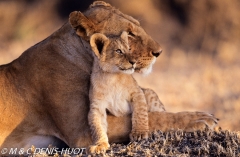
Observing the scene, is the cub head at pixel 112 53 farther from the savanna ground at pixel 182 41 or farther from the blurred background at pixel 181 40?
the blurred background at pixel 181 40

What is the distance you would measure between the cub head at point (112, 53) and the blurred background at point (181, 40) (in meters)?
3.38

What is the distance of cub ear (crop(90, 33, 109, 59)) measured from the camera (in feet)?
14.5

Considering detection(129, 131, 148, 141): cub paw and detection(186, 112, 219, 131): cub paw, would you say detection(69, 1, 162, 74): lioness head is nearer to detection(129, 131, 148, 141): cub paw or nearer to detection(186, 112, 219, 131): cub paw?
detection(129, 131, 148, 141): cub paw

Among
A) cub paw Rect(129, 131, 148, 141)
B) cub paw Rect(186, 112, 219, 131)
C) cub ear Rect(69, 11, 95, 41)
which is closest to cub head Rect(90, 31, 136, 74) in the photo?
cub ear Rect(69, 11, 95, 41)

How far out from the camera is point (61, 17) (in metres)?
14.1

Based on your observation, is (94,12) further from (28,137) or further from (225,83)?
(225,83)

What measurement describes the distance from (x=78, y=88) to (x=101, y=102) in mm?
348

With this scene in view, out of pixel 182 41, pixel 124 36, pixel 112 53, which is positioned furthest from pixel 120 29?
pixel 182 41

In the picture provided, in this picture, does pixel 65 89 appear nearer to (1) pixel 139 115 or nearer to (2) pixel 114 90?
(2) pixel 114 90

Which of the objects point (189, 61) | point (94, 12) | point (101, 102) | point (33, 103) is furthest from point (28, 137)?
point (189, 61)

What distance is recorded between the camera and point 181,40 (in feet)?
42.1

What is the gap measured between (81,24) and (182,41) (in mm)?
8262

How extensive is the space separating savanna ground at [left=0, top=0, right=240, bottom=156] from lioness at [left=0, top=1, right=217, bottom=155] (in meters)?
2.73

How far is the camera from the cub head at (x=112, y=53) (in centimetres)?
434
